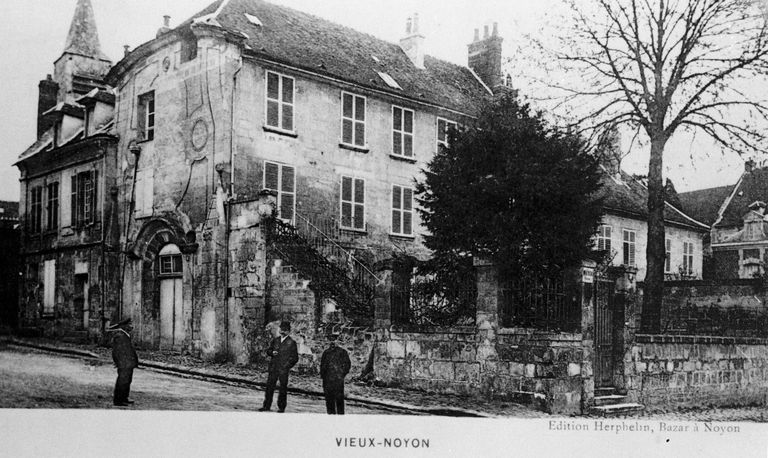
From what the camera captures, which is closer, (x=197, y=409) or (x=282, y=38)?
(x=197, y=409)

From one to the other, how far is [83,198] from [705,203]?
11674mm

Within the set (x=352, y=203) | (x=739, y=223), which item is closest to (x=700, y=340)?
(x=739, y=223)

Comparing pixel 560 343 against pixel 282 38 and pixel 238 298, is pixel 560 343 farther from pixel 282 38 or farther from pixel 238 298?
pixel 282 38

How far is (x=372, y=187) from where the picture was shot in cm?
1548

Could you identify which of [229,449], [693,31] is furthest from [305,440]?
[693,31]

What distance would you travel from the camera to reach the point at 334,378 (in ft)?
30.4

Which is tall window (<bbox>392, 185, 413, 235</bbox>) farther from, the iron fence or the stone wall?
the stone wall

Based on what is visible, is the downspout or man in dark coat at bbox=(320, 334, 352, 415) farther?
the downspout

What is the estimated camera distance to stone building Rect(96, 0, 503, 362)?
13.2 m

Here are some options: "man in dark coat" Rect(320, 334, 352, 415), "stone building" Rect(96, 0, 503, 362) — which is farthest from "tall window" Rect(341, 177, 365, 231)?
"man in dark coat" Rect(320, 334, 352, 415)

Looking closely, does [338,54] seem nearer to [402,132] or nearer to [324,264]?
[402,132]

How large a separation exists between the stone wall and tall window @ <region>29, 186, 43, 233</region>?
8159 mm

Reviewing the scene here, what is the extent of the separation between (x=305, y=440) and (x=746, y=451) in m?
5.04

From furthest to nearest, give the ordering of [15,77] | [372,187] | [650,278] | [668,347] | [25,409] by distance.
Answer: [372,187] → [650,278] → [668,347] → [15,77] → [25,409]
